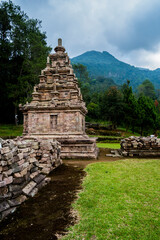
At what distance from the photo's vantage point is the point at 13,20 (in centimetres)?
3416

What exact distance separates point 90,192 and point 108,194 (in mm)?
562

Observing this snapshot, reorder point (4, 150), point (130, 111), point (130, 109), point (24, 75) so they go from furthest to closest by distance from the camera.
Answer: point (24, 75) < point (130, 111) < point (130, 109) < point (4, 150)

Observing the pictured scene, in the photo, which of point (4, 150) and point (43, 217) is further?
point (4, 150)

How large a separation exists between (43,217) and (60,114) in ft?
33.2

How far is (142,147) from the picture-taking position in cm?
1282

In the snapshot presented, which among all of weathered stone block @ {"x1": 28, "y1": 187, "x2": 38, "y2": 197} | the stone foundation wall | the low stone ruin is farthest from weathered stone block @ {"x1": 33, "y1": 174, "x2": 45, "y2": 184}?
the low stone ruin

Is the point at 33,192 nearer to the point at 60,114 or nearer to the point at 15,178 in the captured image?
the point at 15,178

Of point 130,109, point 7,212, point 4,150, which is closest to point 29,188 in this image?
point 7,212

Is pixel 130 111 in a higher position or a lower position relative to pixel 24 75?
lower

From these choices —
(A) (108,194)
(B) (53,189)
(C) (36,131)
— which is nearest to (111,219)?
(A) (108,194)

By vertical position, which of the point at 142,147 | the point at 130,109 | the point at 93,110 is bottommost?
the point at 142,147

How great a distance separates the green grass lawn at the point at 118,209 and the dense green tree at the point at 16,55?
29.4 metres

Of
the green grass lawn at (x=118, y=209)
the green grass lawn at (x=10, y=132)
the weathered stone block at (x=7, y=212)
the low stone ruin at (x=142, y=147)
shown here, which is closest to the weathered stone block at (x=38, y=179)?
the weathered stone block at (x=7, y=212)

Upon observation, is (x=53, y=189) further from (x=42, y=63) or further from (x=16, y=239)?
(x=42, y=63)
